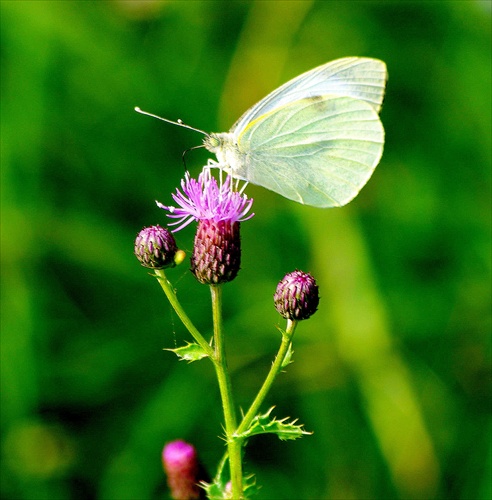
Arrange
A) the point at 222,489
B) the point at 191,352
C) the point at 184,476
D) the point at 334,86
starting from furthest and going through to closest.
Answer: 1. the point at 334,86
2. the point at 184,476
3. the point at 222,489
4. the point at 191,352

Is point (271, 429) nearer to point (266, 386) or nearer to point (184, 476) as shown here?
point (266, 386)

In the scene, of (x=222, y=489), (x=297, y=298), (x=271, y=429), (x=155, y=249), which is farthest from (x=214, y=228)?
(x=222, y=489)

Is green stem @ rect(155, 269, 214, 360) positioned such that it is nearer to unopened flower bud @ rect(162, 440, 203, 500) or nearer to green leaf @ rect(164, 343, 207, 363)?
green leaf @ rect(164, 343, 207, 363)

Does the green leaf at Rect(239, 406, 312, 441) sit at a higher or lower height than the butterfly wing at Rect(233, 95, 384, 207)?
lower

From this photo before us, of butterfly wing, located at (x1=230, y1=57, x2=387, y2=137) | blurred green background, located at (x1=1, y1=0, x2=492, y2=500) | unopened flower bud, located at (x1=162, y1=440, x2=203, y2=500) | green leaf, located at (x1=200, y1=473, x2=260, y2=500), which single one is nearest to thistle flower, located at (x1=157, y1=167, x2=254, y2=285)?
butterfly wing, located at (x1=230, y1=57, x2=387, y2=137)

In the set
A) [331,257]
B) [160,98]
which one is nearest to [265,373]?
[331,257]

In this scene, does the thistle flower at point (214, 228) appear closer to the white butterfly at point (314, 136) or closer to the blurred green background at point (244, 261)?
the white butterfly at point (314, 136)

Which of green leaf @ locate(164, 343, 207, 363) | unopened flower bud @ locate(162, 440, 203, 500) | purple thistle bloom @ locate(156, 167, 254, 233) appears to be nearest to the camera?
green leaf @ locate(164, 343, 207, 363)
